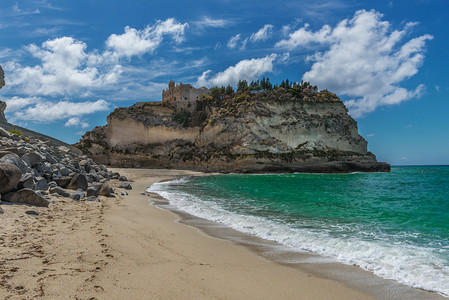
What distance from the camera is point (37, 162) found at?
34.0ft

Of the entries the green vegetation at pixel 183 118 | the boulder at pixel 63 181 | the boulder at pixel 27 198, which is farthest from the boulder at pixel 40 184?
the green vegetation at pixel 183 118

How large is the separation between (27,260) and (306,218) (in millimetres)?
7591

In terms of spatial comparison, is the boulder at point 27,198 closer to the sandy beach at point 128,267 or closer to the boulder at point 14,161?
the sandy beach at point 128,267

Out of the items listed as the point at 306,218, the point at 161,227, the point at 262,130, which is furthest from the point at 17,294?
the point at 262,130

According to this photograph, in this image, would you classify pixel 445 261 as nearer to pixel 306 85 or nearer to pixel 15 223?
pixel 15 223

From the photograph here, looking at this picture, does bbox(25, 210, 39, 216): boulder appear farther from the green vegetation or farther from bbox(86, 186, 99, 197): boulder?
the green vegetation

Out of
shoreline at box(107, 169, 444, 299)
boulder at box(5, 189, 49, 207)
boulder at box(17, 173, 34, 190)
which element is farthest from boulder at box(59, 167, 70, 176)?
shoreline at box(107, 169, 444, 299)

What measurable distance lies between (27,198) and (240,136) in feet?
145

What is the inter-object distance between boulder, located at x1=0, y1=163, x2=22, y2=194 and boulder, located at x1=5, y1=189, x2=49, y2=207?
8.0 inches

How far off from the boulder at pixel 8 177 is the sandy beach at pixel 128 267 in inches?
34.7

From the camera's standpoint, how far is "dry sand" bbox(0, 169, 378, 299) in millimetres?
3146

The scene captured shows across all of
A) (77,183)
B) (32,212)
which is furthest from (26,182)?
(77,183)

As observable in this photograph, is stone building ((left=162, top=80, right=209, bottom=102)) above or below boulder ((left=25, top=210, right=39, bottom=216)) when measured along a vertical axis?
above

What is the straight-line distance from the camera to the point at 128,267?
154 inches
